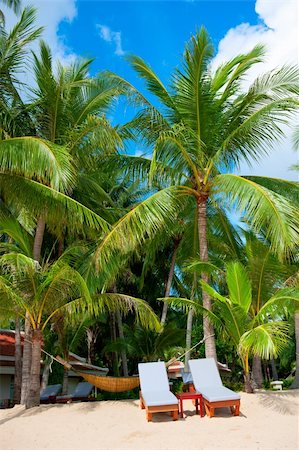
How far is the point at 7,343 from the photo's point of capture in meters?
18.1

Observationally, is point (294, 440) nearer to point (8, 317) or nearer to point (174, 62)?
point (8, 317)

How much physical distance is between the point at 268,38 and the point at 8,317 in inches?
346

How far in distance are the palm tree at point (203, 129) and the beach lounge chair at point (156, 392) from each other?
1588 millimetres

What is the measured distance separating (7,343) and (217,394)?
1273cm

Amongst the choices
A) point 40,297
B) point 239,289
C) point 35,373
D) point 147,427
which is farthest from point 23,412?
point 239,289

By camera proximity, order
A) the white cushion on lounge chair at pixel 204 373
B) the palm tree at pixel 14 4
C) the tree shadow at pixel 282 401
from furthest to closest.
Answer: the palm tree at pixel 14 4, the white cushion on lounge chair at pixel 204 373, the tree shadow at pixel 282 401

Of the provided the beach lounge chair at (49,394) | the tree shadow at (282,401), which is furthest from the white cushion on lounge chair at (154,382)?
the beach lounge chair at (49,394)

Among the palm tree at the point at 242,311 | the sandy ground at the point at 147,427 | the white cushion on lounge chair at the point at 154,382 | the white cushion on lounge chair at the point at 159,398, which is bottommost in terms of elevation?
the sandy ground at the point at 147,427

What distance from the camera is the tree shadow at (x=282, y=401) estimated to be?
314 inches

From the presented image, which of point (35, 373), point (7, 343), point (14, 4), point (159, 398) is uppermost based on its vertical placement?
point (14, 4)

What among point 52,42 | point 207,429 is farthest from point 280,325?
point 52,42

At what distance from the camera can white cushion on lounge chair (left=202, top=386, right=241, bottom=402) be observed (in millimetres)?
7405

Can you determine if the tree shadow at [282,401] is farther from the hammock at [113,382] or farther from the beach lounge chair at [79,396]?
the beach lounge chair at [79,396]

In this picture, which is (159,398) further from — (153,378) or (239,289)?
(239,289)
